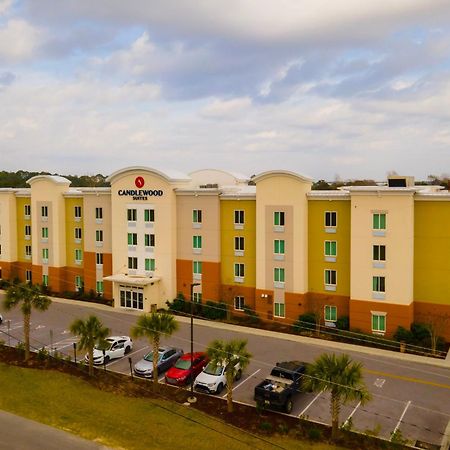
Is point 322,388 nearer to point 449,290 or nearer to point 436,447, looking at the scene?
point 436,447

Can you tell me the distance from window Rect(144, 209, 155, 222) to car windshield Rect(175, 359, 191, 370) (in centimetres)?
2042

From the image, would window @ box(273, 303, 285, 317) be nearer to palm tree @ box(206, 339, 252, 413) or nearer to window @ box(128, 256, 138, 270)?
window @ box(128, 256, 138, 270)

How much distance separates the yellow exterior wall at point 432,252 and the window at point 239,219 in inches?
580

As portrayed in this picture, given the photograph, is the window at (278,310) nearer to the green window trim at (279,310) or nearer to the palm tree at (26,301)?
the green window trim at (279,310)

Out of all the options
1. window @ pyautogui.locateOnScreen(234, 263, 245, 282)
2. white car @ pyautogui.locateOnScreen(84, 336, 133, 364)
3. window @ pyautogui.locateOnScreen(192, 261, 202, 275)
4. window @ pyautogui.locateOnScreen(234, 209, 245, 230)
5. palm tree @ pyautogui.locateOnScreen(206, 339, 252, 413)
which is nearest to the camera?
palm tree @ pyautogui.locateOnScreen(206, 339, 252, 413)

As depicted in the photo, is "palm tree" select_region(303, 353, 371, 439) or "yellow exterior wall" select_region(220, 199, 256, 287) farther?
"yellow exterior wall" select_region(220, 199, 256, 287)

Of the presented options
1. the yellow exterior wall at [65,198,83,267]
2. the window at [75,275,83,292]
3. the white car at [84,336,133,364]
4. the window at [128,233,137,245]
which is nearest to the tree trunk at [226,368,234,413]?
the white car at [84,336,133,364]

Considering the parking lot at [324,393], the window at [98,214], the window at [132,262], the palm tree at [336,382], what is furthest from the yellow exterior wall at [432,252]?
the window at [98,214]

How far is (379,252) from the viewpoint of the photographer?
4072cm

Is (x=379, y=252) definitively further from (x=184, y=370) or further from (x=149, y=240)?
(x=149, y=240)

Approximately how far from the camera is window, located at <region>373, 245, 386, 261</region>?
4059 cm

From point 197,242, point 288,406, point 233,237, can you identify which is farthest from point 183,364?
point 197,242

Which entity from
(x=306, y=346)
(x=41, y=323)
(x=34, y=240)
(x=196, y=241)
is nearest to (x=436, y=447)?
(x=306, y=346)

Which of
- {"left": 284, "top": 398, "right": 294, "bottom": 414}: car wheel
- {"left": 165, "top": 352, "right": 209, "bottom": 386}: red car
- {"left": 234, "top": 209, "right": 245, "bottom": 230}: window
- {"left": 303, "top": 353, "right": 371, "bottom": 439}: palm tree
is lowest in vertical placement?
{"left": 284, "top": 398, "right": 294, "bottom": 414}: car wheel
